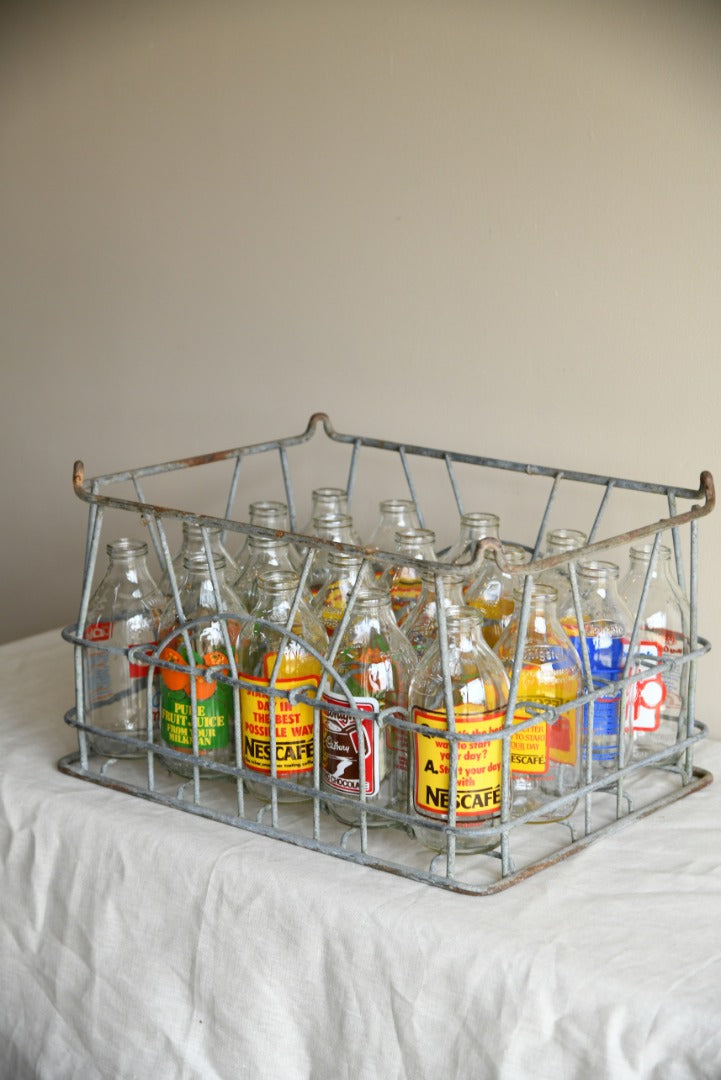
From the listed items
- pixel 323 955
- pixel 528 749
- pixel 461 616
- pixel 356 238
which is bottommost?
pixel 323 955

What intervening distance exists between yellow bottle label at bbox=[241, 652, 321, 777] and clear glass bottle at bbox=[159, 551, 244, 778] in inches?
1.3

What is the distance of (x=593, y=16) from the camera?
3.68 ft

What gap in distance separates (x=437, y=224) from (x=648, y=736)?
581 mm

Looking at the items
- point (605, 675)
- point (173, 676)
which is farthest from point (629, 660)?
point (173, 676)

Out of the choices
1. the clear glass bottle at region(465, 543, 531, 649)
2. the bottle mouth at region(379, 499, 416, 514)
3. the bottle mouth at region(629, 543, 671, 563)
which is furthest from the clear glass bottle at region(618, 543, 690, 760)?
the bottle mouth at region(379, 499, 416, 514)

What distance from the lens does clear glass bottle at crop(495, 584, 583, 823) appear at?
908 millimetres

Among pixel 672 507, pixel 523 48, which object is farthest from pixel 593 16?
pixel 672 507

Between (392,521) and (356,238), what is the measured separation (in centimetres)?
38

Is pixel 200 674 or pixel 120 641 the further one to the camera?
pixel 120 641

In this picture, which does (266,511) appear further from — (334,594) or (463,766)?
(463,766)

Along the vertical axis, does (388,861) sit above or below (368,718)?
below

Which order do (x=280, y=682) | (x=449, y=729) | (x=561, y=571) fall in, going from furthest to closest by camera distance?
1. (x=561, y=571)
2. (x=280, y=682)
3. (x=449, y=729)

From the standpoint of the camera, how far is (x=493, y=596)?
1002mm

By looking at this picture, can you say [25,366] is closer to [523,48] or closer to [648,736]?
[523,48]
